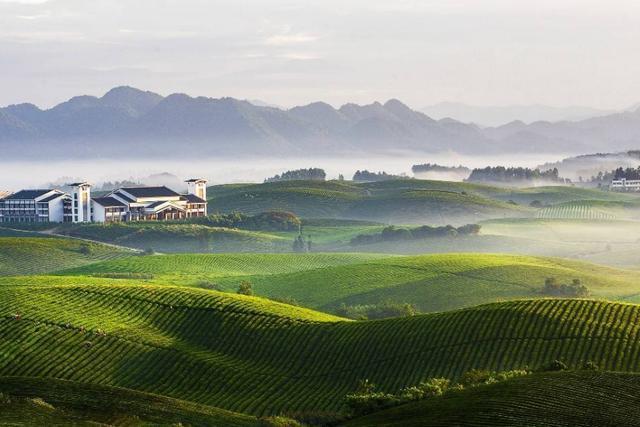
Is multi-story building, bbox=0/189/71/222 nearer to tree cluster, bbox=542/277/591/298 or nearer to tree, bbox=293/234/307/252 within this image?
tree, bbox=293/234/307/252

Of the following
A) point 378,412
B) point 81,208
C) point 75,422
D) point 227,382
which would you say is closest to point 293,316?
point 227,382

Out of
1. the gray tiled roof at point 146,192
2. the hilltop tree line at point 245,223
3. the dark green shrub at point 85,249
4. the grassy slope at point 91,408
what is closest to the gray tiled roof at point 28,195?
the gray tiled roof at point 146,192

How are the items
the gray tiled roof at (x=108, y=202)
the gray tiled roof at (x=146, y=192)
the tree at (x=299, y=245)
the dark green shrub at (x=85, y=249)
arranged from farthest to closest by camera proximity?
the gray tiled roof at (x=146, y=192)
the gray tiled roof at (x=108, y=202)
the tree at (x=299, y=245)
the dark green shrub at (x=85, y=249)

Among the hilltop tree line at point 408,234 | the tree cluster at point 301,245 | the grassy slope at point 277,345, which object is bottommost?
the tree cluster at point 301,245

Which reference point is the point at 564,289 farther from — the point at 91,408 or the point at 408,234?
the point at 408,234

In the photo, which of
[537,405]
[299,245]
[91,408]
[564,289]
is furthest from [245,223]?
[537,405]

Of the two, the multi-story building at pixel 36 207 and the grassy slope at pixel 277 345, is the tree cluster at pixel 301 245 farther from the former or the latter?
the grassy slope at pixel 277 345

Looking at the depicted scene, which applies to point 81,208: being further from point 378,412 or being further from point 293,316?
point 378,412
